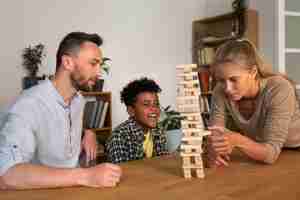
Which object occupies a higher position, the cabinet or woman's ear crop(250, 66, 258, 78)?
the cabinet

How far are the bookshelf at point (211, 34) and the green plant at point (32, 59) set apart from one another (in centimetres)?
178

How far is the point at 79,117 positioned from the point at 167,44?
9.77ft

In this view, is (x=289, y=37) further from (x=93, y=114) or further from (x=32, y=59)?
(x=32, y=59)

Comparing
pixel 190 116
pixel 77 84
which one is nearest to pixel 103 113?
pixel 77 84

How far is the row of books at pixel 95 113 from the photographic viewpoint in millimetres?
3872

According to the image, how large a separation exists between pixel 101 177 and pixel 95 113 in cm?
277

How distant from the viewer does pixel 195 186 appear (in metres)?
1.15

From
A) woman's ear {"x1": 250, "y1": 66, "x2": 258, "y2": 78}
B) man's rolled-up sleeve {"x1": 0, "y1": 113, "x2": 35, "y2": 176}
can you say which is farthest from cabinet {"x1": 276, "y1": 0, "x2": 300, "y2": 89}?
man's rolled-up sleeve {"x1": 0, "y1": 113, "x2": 35, "y2": 176}

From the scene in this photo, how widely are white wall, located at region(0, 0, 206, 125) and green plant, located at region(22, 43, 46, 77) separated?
2.3 inches

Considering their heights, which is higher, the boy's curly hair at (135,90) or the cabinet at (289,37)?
the cabinet at (289,37)

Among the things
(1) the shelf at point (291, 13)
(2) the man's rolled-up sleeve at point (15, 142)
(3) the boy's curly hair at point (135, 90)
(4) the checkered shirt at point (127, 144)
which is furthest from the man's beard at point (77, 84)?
(1) the shelf at point (291, 13)

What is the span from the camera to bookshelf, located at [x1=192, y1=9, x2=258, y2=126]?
4215mm

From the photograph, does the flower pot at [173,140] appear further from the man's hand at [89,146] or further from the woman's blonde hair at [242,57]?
the woman's blonde hair at [242,57]

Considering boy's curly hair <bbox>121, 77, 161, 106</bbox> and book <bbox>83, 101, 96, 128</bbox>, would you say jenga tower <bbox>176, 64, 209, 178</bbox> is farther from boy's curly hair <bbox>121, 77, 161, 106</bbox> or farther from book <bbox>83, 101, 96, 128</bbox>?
book <bbox>83, 101, 96, 128</bbox>
